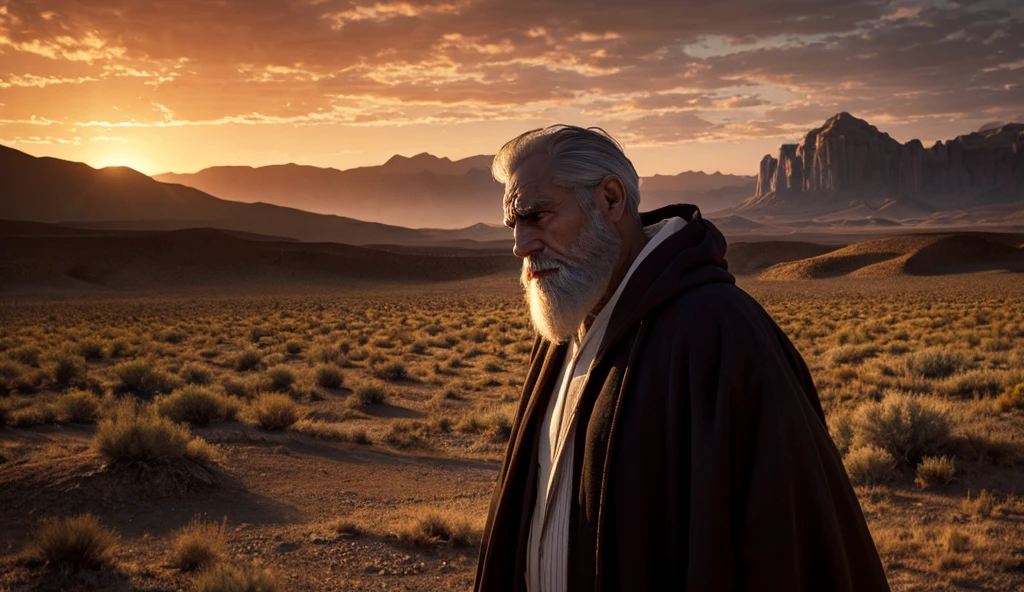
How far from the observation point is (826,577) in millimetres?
1873

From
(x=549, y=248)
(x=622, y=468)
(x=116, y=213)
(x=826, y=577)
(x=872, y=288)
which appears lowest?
(x=872, y=288)

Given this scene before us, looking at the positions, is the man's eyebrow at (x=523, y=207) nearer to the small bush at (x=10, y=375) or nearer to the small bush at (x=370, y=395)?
the small bush at (x=370, y=395)

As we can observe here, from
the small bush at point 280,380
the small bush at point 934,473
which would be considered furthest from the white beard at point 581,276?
the small bush at point 280,380

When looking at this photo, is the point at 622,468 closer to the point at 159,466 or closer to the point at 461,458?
the point at 159,466

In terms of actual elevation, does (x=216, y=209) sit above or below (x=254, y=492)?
above

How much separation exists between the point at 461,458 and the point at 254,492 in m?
2.72

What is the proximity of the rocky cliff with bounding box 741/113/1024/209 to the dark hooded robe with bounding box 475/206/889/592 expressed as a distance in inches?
7651

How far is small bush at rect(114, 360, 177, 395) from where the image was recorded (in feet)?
44.0

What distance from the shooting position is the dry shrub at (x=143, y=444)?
7449mm

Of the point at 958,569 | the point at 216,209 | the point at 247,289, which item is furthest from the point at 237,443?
the point at 216,209

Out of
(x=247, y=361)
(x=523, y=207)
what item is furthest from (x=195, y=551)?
(x=247, y=361)

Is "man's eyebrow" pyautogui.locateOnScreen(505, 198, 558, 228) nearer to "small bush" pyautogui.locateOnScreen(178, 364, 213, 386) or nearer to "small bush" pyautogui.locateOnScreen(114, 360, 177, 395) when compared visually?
"small bush" pyautogui.locateOnScreen(114, 360, 177, 395)

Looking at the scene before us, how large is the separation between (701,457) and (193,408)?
998 cm

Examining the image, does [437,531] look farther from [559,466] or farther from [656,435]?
[656,435]
